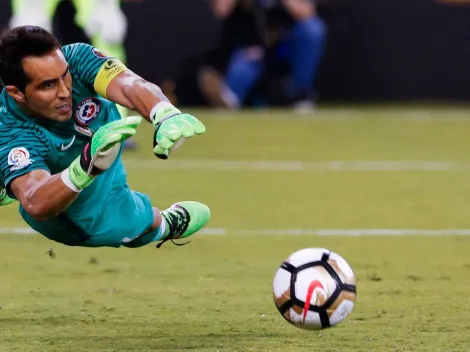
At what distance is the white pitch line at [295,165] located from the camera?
12812mm

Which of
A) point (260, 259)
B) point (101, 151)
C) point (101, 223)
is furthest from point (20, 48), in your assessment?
point (260, 259)

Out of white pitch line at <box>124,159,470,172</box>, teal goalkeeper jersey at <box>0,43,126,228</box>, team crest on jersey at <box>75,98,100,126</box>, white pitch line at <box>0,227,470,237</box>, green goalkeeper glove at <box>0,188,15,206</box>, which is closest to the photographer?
teal goalkeeper jersey at <box>0,43,126,228</box>

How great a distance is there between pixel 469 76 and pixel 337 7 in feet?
8.16

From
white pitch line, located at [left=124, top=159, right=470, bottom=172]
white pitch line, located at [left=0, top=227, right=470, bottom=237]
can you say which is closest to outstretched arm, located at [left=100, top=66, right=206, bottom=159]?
white pitch line, located at [left=0, top=227, right=470, bottom=237]

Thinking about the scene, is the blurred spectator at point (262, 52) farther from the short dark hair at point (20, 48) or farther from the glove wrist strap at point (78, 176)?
the glove wrist strap at point (78, 176)

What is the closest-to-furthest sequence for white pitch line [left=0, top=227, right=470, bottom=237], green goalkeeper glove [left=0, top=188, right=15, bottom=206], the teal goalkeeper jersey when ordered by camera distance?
the teal goalkeeper jersey
green goalkeeper glove [left=0, top=188, right=15, bottom=206]
white pitch line [left=0, top=227, right=470, bottom=237]

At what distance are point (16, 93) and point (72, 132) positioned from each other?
438 millimetres

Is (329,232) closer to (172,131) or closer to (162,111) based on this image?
(162,111)

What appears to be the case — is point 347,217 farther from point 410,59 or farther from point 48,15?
point 410,59

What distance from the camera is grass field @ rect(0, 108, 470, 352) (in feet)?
19.7

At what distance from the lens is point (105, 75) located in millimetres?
6070

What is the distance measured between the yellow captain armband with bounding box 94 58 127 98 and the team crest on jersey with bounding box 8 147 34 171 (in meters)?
0.50

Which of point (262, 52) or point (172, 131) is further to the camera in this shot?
point (262, 52)

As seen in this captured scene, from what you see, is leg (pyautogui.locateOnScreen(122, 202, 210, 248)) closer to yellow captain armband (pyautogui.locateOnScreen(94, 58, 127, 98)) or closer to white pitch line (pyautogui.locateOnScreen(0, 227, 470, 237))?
yellow captain armband (pyautogui.locateOnScreen(94, 58, 127, 98))
